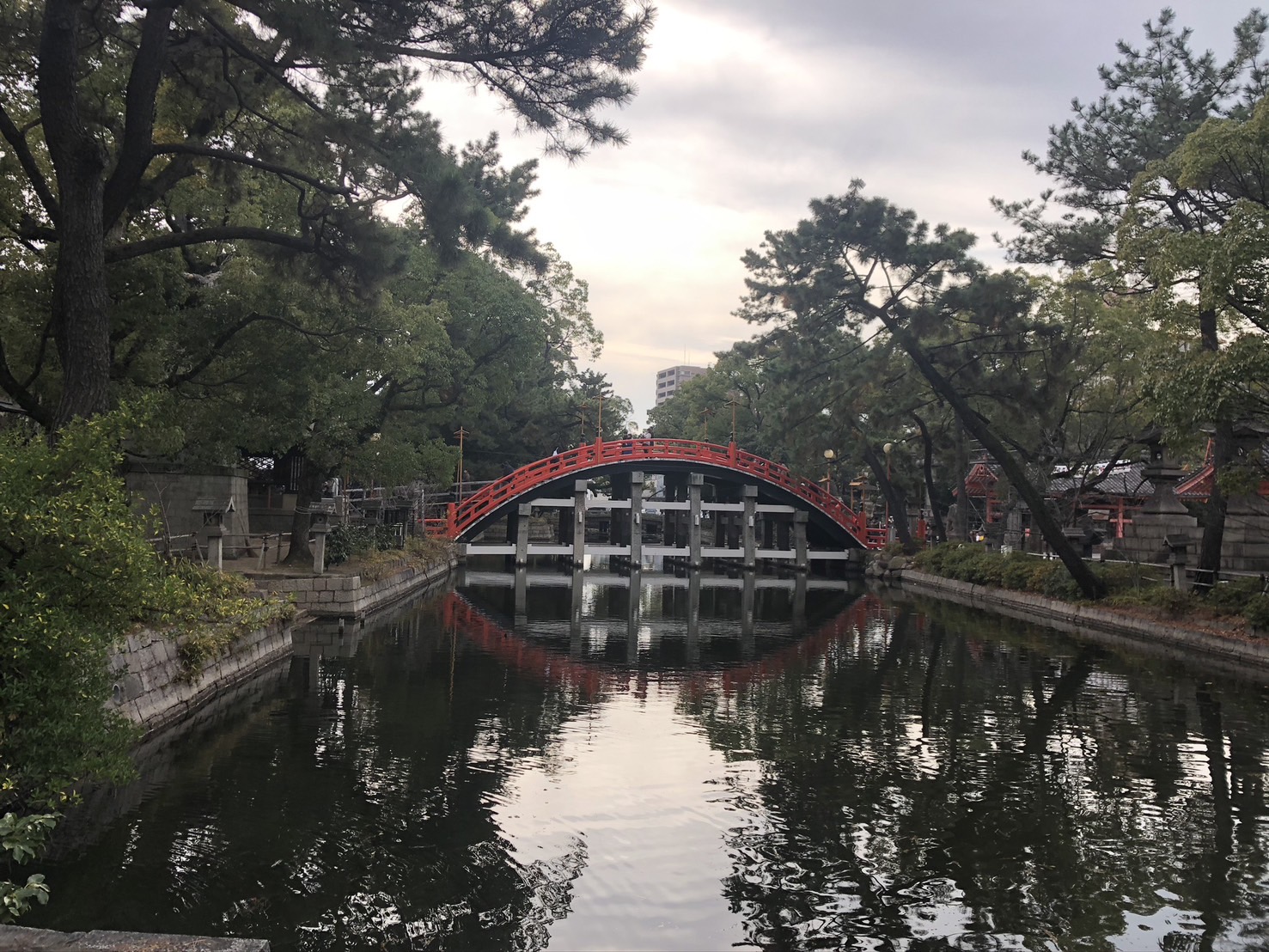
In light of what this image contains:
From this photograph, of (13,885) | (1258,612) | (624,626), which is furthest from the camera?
(624,626)

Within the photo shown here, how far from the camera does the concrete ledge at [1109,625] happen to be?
1809 cm

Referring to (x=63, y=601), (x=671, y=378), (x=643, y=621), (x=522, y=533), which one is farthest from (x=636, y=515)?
(x=671, y=378)

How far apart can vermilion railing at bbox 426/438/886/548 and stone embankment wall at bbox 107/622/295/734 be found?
23.6 m

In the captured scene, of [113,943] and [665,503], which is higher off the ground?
[665,503]

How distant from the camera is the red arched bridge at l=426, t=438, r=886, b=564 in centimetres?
3859

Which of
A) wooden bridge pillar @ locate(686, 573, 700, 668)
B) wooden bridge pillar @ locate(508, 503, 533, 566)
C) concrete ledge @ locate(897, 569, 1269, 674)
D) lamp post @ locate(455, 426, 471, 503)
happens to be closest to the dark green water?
concrete ledge @ locate(897, 569, 1269, 674)

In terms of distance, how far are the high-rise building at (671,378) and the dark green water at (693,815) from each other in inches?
6037

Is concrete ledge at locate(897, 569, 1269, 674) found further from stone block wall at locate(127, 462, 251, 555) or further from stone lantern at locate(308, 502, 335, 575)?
stone block wall at locate(127, 462, 251, 555)

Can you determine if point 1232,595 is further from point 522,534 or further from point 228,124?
point 522,534

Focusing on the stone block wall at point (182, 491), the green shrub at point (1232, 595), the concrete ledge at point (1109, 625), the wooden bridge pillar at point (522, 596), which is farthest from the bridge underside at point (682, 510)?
the green shrub at point (1232, 595)

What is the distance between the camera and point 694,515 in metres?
42.2

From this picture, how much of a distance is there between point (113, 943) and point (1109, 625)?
23229 millimetres

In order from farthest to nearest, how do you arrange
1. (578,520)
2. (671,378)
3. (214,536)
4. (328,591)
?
(671,378) → (578,520) → (328,591) → (214,536)

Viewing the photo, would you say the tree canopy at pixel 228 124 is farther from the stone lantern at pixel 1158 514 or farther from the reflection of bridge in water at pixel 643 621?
the stone lantern at pixel 1158 514
